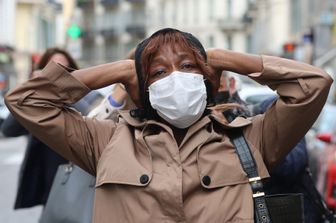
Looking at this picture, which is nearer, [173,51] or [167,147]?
[167,147]

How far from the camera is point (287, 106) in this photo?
9.24ft

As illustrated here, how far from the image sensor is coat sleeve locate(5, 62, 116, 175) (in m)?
2.87

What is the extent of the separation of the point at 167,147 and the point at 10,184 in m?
11.0

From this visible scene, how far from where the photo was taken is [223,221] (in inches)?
104

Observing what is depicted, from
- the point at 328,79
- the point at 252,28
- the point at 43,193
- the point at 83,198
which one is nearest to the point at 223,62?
the point at 328,79

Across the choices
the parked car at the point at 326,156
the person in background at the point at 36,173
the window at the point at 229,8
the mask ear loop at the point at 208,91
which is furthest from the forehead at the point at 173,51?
the window at the point at 229,8

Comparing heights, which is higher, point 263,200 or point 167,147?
point 167,147

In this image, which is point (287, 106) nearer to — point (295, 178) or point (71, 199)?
point (71, 199)

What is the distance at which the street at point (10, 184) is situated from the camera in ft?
31.3

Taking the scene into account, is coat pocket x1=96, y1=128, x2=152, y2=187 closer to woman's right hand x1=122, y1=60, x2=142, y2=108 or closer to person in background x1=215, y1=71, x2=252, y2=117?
woman's right hand x1=122, y1=60, x2=142, y2=108

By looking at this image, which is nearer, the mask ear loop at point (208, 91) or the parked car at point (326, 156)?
the mask ear loop at point (208, 91)

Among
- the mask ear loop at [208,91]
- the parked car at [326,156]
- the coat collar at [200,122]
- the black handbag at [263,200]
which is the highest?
the mask ear loop at [208,91]

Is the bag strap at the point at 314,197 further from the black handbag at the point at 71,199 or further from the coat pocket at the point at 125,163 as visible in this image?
the coat pocket at the point at 125,163

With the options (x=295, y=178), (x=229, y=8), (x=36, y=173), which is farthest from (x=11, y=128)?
(x=229, y=8)
